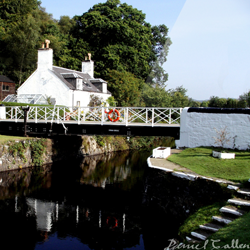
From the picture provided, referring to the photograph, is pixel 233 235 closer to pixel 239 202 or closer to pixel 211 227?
pixel 211 227

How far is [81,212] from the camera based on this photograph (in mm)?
13906

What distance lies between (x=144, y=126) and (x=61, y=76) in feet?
61.3

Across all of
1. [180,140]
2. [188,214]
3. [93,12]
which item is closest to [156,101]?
[93,12]

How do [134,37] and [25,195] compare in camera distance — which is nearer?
[25,195]

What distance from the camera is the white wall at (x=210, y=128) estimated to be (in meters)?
16.1

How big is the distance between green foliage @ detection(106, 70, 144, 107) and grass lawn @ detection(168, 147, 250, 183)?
2533cm

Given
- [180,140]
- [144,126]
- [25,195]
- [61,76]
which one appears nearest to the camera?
[25,195]

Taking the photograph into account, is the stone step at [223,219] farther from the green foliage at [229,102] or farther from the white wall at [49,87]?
the white wall at [49,87]

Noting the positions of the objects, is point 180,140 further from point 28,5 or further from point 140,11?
point 28,5

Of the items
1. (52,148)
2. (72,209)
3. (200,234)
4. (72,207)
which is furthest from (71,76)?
(200,234)

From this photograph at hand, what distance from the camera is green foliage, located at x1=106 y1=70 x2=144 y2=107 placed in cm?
4031

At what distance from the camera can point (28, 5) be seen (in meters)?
50.8

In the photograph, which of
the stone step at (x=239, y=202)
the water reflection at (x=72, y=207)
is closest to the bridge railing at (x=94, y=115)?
the water reflection at (x=72, y=207)

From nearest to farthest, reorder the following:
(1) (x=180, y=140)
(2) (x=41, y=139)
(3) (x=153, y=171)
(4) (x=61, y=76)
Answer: (3) (x=153, y=171), (1) (x=180, y=140), (2) (x=41, y=139), (4) (x=61, y=76)
